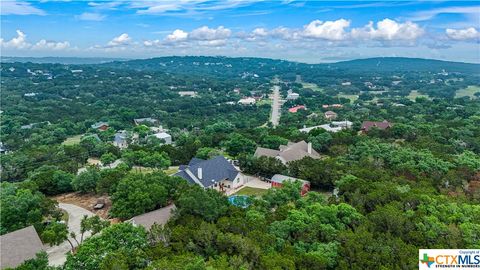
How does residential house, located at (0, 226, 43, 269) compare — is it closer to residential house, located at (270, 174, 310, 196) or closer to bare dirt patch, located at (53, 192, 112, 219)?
bare dirt patch, located at (53, 192, 112, 219)

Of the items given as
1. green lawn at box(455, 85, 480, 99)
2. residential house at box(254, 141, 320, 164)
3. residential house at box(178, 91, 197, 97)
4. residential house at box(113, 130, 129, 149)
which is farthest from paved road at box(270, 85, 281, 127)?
green lawn at box(455, 85, 480, 99)

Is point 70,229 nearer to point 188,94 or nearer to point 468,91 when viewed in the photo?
point 188,94

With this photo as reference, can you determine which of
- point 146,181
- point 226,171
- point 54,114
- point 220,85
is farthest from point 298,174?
point 220,85

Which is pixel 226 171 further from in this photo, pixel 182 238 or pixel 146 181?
pixel 182 238

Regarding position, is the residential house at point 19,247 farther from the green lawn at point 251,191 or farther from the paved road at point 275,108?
the paved road at point 275,108

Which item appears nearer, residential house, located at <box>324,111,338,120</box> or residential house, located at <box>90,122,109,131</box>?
residential house, located at <box>90,122,109,131</box>
